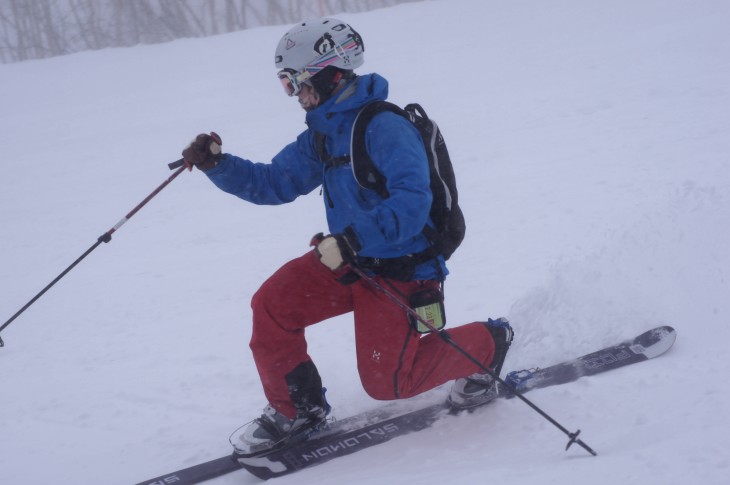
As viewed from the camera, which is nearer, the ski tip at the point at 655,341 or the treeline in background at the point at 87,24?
the ski tip at the point at 655,341

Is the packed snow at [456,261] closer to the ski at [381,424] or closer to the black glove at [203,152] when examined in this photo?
the ski at [381,424]

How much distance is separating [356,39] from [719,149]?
502 centimetres

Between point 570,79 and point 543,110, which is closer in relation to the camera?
point 543,110

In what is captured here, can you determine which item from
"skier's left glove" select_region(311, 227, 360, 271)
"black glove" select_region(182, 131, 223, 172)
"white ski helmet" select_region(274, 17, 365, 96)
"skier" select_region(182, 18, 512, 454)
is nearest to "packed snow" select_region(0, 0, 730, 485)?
"skier" select_region(182, 18, 512, 454)

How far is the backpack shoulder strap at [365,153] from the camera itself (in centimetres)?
300

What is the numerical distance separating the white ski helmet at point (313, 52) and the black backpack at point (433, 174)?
28 cm

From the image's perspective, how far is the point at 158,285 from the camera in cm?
595

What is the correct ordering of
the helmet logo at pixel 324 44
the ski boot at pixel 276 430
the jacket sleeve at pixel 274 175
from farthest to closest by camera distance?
the jacket sleeve at pixel 274 175, the ski boot at pixel 276 430, the helmet logo at pixel 324 44

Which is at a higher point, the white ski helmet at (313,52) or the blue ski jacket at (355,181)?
the white ski helmet at (313,52)

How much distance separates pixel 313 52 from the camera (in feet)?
10.2

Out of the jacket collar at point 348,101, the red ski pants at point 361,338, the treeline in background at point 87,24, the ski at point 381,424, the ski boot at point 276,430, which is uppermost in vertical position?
the treeline in background at point 87,24

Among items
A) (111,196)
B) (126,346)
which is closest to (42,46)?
(111,196)

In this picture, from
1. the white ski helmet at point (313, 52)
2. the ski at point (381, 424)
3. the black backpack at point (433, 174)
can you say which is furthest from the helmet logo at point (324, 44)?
the ski at point (381, 424)

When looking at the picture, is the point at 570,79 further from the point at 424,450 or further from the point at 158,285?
the point at 424,450
